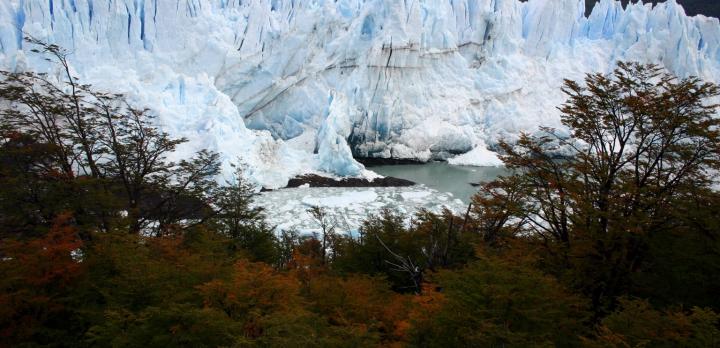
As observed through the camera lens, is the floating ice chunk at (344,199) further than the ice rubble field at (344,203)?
Yes

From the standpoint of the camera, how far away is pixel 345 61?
34.3 m

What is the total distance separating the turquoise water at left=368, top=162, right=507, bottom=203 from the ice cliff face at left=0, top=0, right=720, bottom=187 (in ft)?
6.16

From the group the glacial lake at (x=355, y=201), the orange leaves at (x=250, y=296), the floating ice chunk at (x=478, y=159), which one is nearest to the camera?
the orange leaves at (x=250, y=296)

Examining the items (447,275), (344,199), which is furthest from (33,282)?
(344,199)

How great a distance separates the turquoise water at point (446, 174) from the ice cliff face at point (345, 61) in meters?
1.88

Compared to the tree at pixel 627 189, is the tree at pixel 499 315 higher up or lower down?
lower down

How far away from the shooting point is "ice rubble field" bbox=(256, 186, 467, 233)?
17.5 m

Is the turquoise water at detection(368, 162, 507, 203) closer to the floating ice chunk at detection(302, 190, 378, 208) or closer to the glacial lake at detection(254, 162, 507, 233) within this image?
the glacial lake at detection(254, 162, 507, 233)

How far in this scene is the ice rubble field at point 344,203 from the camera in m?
17.5

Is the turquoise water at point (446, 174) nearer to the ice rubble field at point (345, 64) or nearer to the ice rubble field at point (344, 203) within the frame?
the ice rubble field at point (345, 64)

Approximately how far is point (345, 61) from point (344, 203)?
57.0ft

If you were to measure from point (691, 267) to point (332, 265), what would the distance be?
736cm

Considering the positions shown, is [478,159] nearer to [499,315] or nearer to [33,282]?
[499,315]

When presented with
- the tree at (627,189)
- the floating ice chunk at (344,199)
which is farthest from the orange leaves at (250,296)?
the floating ice chunk at (344,199)
